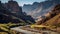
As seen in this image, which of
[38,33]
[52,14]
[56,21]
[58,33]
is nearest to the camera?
[58,33]

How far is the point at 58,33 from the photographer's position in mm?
113688

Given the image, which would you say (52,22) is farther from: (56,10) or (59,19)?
(56,10)

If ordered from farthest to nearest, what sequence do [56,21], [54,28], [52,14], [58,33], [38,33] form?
[52,14], [56,21], [54,28], [38,33], [58,33]

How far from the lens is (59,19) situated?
471 feet

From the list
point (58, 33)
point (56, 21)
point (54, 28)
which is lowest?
point (58, 33)

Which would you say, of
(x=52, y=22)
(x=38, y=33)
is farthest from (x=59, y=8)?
(x=38, y=33)

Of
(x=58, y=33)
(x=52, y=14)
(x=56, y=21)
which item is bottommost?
(x=58, y=33)

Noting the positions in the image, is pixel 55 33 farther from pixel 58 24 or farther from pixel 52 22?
pixel 52 22

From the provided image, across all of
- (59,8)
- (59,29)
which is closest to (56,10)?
(59,8)

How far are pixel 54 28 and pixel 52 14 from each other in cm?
4229

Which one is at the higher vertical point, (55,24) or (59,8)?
(59,8)

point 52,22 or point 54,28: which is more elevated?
point 52,22

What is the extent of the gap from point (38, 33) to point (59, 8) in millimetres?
67659

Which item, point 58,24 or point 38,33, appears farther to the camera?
point 58,24
